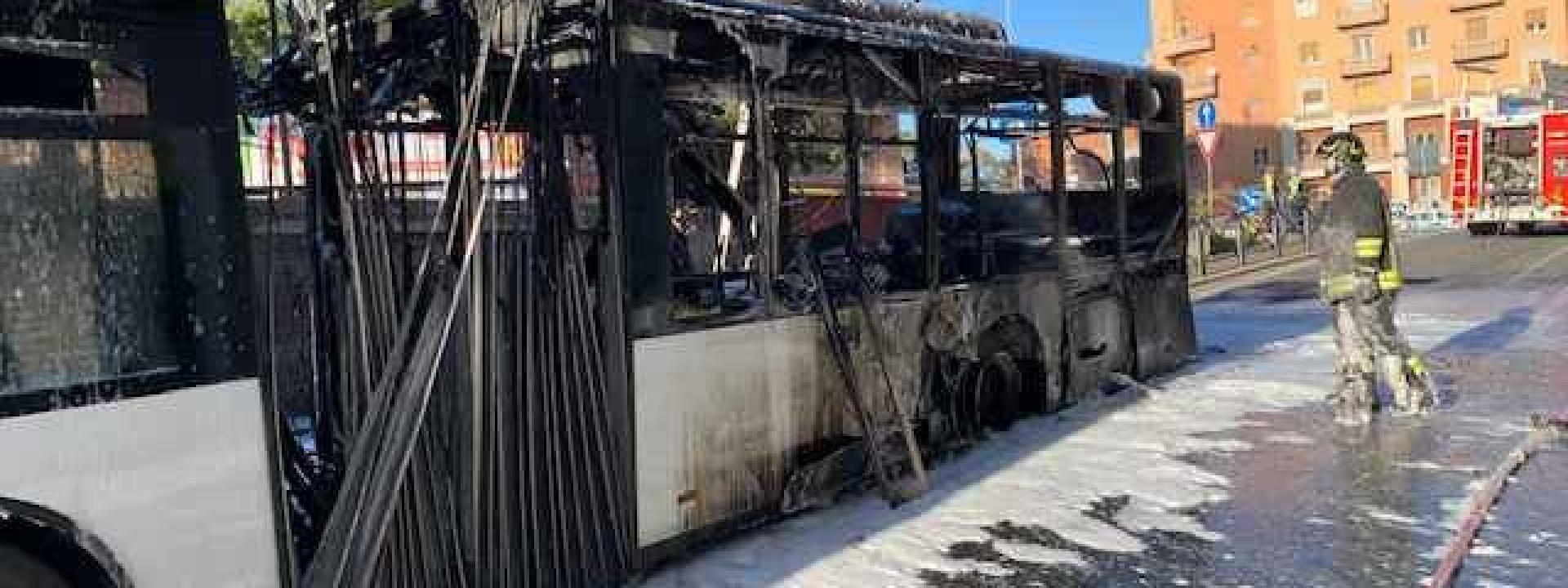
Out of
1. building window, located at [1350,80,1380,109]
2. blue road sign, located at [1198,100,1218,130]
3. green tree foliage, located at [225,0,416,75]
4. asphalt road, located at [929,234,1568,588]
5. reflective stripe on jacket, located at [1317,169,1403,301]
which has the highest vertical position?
building window, located at [1350,80,1380,109]

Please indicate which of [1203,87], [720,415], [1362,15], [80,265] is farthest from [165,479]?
[1203,87]

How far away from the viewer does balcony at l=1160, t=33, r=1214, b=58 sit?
2960 inches

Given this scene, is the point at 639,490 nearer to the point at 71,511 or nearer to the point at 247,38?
the point at 71,511

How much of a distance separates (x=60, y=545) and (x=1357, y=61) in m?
73.4

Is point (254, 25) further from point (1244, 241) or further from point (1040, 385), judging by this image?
point (1244, 241)

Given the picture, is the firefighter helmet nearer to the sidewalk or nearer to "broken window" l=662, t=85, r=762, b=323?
the sidewalk

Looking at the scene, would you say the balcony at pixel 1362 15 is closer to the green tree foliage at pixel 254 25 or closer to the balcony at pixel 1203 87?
the balcony at pixel 1203 87

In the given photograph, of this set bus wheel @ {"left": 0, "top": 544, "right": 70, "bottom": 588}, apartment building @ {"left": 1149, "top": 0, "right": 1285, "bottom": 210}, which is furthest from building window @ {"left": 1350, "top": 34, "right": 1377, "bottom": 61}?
bus wheel @ {"left": 0, "top": 544, "right": 70, "bottom": 588}

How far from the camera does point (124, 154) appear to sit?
12.6ft

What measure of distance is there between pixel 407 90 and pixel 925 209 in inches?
126

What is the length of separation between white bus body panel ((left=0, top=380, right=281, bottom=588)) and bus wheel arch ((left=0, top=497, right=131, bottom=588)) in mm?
20

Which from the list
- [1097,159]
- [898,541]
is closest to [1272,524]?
[898,541]

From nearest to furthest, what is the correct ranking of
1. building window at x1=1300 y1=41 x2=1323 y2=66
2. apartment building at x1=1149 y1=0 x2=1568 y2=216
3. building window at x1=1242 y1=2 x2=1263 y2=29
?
apartment building at x1=1149 y1=0 x2=1568 y2=216
building window at x1=1300 y1=41 x2=1323 y2=66
building window at x1=1242 y1=2 x2=1263 y2=29

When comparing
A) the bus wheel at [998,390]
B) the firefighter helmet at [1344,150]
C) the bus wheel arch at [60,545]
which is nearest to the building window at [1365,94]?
the firefighter helmet at [1344,150]
